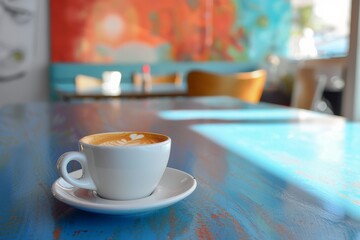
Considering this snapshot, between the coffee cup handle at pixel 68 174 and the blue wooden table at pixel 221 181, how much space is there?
0.10ft

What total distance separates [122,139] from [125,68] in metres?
5.15

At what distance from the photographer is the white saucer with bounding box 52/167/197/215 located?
1.31 feet

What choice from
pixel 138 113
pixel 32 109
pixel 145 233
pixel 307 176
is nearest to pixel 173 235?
pixel 145 233

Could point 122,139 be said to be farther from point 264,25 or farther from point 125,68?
point 264,25

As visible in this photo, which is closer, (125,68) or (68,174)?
(68,174)

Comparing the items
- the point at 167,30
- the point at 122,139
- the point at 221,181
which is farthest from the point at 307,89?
the point at 167,30

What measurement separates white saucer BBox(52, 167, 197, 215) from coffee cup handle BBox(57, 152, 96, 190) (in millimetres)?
13

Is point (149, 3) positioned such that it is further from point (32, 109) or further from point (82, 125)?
point (82, 125)

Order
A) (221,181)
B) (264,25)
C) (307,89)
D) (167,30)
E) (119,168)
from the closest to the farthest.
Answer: (119,168) < (221,181) < (307,89) < (167,30) < (264,25)

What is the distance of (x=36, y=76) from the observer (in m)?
5.38

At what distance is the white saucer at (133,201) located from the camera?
0.40 meters

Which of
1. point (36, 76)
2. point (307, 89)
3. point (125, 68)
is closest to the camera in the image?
point (307, 89)

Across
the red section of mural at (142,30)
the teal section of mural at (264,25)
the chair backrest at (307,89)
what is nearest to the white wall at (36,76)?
the red section of mural at (142,30)

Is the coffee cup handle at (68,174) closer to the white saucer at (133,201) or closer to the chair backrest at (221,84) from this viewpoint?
the white saucer at (133,201)
